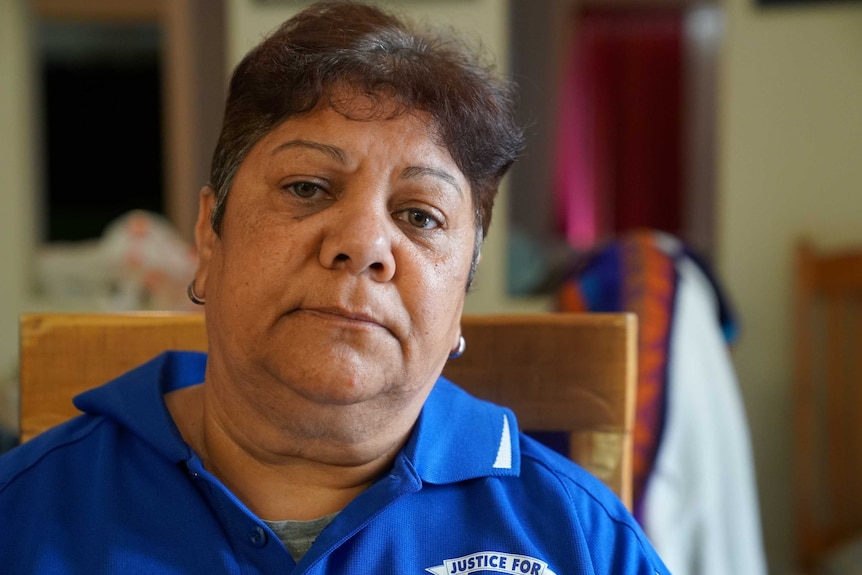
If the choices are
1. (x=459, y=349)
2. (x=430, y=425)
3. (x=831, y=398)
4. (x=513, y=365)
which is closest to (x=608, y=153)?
(x=831, y=398)

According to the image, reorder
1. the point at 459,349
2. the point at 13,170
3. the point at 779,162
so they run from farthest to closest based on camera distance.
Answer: the point at 13,170
the point at 779,162
the point at 459,349

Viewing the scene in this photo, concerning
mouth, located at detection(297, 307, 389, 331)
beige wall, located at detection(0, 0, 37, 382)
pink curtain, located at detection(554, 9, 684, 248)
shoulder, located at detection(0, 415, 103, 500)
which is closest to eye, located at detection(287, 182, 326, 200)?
mouth, located at detection(297, 307, 389, 331)

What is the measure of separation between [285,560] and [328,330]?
23cm

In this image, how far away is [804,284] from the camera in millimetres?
2877

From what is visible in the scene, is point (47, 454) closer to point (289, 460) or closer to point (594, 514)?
point (289, 460)

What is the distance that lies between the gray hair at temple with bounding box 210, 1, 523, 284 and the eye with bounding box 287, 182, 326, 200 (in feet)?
0.23

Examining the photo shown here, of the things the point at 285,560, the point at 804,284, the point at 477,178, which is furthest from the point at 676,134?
the point at 285,560

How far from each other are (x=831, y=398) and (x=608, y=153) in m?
1.51

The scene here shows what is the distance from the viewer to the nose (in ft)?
2.85

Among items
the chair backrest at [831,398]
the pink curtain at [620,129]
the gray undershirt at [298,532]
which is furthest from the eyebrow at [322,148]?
the pink curtain at [620,129]

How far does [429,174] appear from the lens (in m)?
0.94

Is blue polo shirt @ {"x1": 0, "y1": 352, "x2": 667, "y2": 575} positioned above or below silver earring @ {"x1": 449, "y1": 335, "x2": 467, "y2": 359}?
below

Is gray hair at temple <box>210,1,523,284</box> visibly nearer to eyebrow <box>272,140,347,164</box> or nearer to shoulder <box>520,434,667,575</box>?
eyebrow <box>272,140,347,164</box>

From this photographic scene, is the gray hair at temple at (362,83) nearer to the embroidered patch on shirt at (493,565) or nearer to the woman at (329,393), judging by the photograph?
the woman at (329,393)
